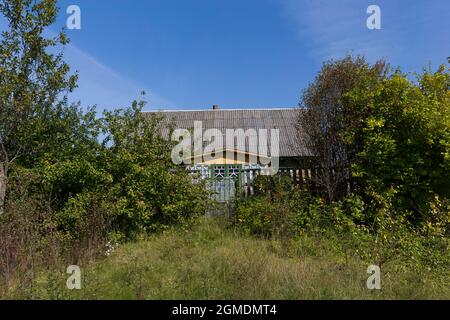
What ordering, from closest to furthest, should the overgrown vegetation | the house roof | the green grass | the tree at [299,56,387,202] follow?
1. the green grass
2. the overgrown vegetation
3. the tree at [299,56,387,202]
4. the house roof

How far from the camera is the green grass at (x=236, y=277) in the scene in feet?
15.9

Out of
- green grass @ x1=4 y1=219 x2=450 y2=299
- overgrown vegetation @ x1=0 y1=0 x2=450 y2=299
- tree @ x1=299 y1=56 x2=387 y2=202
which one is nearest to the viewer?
green grass @ x1=4 y1=219 x2=450 y2=299

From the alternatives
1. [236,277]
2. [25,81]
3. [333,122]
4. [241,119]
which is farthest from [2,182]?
[241,119]

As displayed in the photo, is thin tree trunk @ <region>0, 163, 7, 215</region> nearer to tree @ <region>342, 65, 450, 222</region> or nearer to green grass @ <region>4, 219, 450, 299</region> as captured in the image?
green grass @ <region>4, 219, 450, 299</region>

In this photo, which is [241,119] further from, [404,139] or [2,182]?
[2,182]

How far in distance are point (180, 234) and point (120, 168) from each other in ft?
7.26

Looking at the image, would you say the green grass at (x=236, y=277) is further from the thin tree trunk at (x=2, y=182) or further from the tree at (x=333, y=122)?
the thin tree trunk at (x=2, y=182)

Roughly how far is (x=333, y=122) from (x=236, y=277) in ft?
17.2

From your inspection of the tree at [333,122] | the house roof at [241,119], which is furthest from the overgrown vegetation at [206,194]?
the house roof at [241,119]

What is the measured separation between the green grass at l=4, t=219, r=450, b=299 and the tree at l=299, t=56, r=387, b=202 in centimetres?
230

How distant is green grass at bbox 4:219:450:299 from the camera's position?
4.86 m

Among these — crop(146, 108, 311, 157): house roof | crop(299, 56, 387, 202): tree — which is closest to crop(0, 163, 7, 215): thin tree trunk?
crop(299, 56, 387, 202): tree

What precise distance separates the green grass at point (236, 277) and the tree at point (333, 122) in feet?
7.56

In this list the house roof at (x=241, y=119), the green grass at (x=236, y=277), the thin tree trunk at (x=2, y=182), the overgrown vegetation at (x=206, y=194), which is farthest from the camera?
the house roof at (x=241, y=119)
